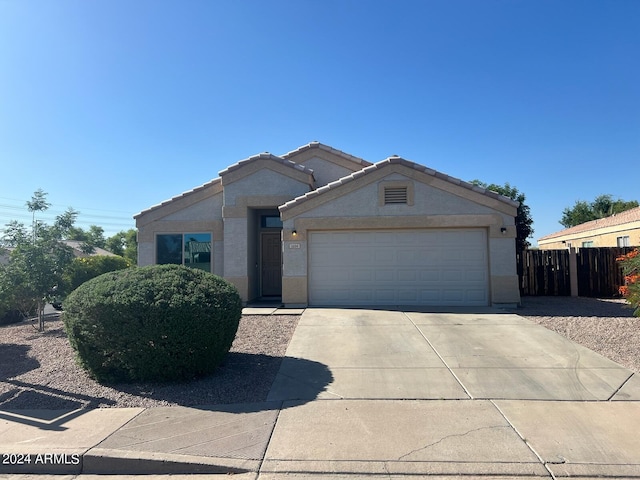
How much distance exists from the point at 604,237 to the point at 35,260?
27.6 m

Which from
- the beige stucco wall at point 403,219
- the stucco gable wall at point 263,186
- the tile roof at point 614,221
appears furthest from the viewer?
the tile roof at point 614,221

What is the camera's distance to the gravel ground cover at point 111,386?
5461mm

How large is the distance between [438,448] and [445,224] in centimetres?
930

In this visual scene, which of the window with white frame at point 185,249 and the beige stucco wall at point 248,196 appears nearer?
the beige stucco wall at point 248,196

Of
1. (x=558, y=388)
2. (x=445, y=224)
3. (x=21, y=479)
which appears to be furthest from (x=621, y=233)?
(x=21, y=479)

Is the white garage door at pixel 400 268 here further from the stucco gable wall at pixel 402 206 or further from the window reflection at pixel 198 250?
the window reflection at pixel 198 250

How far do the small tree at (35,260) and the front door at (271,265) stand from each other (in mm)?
6377

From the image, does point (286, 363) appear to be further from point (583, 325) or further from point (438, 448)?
point (583, 325)

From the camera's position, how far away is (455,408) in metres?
5.07

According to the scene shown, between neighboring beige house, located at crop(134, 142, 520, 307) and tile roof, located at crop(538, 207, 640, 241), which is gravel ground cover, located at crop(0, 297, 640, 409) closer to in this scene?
neighboring beige house, located at crop(134, 142, 520, 307)

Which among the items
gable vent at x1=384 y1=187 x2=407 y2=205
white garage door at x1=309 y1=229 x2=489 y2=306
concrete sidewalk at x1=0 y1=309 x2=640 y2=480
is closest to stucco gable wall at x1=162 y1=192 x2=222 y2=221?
white garage door at x1=309 y1=229 x2=489 y2=306

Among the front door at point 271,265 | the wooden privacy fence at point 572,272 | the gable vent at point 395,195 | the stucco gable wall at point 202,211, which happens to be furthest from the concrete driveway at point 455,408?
the wooden privacy fence at point 572,272

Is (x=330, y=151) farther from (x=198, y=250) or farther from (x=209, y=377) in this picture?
(x=209, y=377)

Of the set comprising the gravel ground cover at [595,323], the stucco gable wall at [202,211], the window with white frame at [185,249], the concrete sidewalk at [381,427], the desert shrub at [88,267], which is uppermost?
the stucco gable wall at [202,211]
